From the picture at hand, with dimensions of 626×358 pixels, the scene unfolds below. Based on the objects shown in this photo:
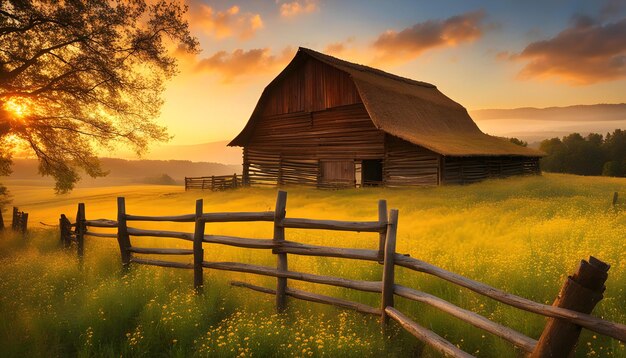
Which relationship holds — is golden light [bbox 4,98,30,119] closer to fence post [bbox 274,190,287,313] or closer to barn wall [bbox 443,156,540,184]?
fence post [bbox 274,190,287,313]

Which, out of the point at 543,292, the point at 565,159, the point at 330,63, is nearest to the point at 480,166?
the point at 330,63

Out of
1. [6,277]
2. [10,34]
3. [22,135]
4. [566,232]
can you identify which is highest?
[10,34]

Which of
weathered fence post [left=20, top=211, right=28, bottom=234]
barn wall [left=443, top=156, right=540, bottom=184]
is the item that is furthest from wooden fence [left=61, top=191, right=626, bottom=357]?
barn wall [left=443, top=156, right=540, bottom=184]

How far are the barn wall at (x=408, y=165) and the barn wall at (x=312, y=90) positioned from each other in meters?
3.90

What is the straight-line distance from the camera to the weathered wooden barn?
24.7 m

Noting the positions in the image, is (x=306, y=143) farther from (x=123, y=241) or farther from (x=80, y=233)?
(x=123, y=241)

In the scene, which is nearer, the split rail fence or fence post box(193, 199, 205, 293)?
fence post box(193, 199, 205, 293)

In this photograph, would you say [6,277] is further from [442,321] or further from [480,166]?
[480,166]

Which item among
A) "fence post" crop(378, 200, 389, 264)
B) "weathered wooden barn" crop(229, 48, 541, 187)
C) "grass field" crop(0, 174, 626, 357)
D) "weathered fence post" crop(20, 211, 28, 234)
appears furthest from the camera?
"weathered wooden barn" crop(229, 48, 541, 187)

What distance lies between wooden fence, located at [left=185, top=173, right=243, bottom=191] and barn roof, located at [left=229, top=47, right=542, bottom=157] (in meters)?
3.17

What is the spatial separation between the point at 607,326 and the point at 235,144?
30.6 m

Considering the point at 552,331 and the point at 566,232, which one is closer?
the point at 552,331

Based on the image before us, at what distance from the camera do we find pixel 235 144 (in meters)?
32.1

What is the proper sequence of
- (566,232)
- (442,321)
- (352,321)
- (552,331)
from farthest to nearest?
(566,232) → (352,321) → (442,321) → (552,331)
